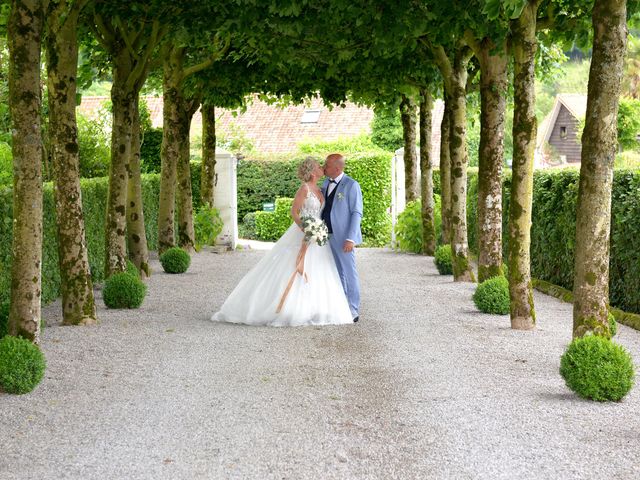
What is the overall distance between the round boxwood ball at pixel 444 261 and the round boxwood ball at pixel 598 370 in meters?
12.1

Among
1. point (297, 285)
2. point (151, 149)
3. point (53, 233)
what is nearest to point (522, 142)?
point (297, 285)

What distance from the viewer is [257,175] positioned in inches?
1645

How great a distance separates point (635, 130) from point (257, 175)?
14.3 metres

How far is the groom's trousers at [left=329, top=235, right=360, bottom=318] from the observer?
567 inches

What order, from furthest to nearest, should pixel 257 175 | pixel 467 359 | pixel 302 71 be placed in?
1. pixel 257 175
2. pixel 302 71
3. pixel 467 359

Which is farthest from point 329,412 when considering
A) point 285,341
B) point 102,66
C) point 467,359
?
point 102,66

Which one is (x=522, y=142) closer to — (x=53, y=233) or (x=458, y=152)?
(x=458, y=152)

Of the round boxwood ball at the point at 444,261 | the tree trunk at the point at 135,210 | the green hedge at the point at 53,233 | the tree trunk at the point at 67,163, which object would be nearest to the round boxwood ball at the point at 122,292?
the green hedge at the point at 53,233

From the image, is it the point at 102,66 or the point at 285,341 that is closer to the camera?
the point at 285,341

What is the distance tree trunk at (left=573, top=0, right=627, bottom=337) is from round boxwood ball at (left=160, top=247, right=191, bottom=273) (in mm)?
13178

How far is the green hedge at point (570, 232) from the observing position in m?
14.5

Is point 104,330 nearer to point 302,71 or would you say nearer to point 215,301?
point 215,301

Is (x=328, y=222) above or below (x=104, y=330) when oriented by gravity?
above

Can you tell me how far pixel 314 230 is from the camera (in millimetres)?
14195
